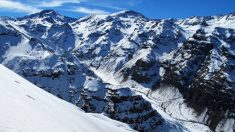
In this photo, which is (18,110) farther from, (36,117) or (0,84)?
(0,84)

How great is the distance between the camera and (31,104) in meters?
45.2

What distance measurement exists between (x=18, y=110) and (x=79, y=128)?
9.57m

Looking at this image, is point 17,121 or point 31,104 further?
point 31,104

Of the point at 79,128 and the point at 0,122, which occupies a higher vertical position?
the point at 0,122

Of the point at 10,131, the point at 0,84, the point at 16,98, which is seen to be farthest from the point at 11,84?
the point at 10,131

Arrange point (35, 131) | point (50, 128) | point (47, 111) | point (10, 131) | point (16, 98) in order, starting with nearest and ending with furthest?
point (10, 131) → point (35, 131) → point (50, 128) → point (16, 98) → point (47, 111)

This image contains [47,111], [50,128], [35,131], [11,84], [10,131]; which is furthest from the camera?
[11,84]

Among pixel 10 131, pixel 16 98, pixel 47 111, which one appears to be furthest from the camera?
pixel 47 111

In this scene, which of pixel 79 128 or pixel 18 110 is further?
pixel 79 128

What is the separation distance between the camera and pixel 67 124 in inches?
1741

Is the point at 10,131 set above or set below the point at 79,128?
above

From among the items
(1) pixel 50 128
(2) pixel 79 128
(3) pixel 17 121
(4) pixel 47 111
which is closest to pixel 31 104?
(4) pixel 47 111

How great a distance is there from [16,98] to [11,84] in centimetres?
842

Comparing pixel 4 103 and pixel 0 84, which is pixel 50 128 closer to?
pixel 4 103
